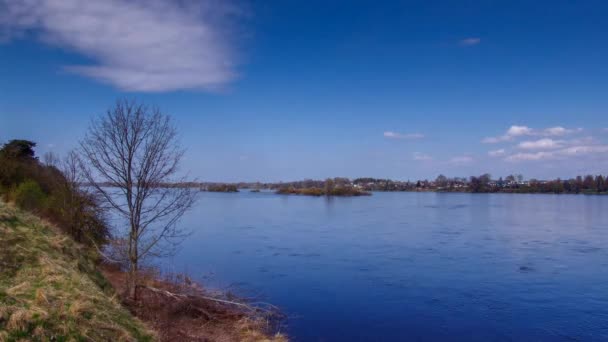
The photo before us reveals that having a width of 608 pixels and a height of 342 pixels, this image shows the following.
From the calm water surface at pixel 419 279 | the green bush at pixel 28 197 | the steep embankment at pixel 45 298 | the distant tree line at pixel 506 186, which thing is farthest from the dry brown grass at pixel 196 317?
the distant tree line at pixel 506 186

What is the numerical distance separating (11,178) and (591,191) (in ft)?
459

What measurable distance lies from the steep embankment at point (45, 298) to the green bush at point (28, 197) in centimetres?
912

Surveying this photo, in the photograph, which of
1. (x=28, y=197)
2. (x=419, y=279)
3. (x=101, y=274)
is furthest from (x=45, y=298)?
(x=419, y=279)

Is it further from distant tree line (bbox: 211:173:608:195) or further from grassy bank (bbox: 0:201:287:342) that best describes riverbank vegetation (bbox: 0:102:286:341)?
distant tree line (bbox: 211:173:608:195)

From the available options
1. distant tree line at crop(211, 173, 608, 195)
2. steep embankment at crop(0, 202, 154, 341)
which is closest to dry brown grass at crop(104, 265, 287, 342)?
steep embankment at crop(0, 202, 154, 341)

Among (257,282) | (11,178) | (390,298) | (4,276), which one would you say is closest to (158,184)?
(4,276)

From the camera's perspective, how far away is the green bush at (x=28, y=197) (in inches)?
693

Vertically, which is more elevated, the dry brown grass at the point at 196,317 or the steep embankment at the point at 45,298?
the steep embankment at the point at 45,298

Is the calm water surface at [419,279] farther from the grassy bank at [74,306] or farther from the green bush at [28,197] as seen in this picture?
the green bush at [28,197]

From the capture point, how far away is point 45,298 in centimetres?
637

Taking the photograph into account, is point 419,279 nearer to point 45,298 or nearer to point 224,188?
point 45,298

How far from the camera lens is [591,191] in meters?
124

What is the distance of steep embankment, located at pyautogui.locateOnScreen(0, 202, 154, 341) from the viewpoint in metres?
5.69

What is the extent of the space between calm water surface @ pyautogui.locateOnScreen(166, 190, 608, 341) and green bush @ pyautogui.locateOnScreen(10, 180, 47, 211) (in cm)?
647
